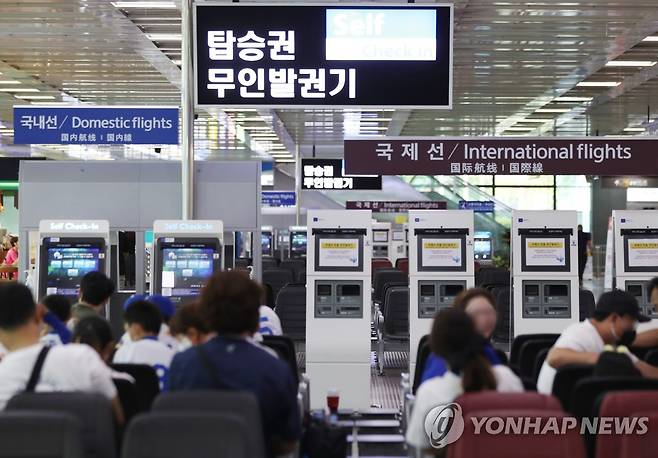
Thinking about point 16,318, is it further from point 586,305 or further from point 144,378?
point 586,305

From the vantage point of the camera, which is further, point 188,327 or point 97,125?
point 97,125

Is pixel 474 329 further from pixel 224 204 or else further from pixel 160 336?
pixel 224 204

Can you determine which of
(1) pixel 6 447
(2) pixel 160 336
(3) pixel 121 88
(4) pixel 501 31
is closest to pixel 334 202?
(3) pixel 121 88

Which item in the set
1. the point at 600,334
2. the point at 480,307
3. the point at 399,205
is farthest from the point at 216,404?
the point at 399,205

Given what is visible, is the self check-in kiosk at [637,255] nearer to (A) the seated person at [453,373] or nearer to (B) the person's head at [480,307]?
(B) the person's head at [480,307]

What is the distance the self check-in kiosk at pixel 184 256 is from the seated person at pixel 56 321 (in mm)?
4183

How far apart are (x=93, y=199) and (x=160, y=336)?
6368 mm

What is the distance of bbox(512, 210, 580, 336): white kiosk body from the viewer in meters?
11.7

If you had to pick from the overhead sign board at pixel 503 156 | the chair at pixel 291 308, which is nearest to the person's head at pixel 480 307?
the overhead sign board at pixel 503 156

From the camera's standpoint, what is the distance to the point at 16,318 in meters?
4.77

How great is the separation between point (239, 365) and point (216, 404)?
32cm

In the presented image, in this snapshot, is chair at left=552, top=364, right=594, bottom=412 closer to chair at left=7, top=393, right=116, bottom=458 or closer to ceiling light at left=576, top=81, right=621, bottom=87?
chair at left=7, top=393, right=116, bottom=458

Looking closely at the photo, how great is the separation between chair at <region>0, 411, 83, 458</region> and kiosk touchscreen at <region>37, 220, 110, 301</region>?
8.05m

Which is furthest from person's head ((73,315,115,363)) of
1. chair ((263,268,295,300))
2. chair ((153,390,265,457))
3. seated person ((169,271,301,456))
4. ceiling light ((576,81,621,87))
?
ceiling light ((576,81,621,87))
